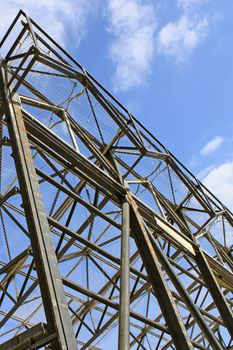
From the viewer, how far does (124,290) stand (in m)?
8.14

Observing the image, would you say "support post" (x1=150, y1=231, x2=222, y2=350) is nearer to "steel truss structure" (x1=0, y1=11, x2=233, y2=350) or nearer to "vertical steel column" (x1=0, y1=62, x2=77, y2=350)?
"steel truss structure" (x1=0, y1=11, x2=233, y2=350)

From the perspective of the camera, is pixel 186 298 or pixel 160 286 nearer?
pixel 160 286

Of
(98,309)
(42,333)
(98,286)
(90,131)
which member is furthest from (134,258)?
(42,333)

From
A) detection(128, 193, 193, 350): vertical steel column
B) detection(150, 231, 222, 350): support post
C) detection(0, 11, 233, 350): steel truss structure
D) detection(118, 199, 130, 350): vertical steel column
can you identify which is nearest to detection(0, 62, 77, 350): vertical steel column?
detection(0, 11, 233, 350): steel truss structure

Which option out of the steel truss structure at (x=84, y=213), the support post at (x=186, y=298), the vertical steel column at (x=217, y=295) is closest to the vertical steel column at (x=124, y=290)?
the steel truss structure at (x=84, y=213)

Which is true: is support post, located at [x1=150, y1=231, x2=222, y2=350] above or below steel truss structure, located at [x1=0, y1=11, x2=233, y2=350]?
below

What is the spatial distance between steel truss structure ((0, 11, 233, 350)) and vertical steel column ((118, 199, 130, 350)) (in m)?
0.02

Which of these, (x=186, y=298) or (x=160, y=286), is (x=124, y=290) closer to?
(x=160, y=286)

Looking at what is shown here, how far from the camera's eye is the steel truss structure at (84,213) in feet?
25.6

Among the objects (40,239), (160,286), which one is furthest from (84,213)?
(40,239)

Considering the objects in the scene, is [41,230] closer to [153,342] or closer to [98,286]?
[98,286]

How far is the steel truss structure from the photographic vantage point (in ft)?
25.6

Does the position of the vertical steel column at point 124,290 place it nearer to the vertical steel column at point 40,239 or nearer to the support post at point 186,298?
the vertical steel column at point 40,239

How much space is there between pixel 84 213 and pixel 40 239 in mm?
8444
